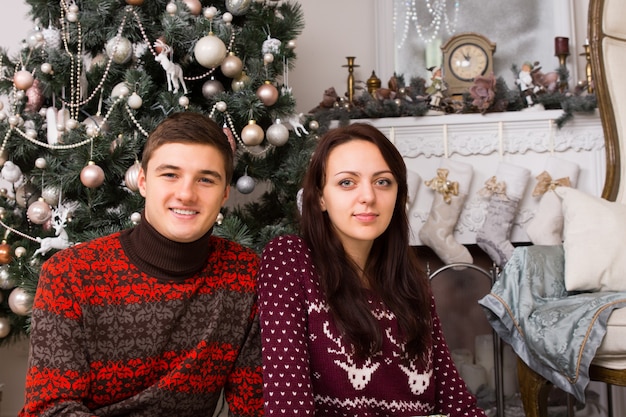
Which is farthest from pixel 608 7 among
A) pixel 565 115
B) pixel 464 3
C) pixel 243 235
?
pixel 243 235

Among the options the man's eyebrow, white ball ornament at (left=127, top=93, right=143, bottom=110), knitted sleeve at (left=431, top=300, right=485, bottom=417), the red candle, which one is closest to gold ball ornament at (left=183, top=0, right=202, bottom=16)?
white ball ornament at (left=127, top=93, right=143, bottom=110)

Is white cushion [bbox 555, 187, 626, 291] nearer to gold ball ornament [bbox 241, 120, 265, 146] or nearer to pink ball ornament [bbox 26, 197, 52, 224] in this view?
gold ball ornament [bbox 241, 120, 265, 146]

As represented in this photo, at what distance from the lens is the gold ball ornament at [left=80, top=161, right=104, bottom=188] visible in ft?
6.65

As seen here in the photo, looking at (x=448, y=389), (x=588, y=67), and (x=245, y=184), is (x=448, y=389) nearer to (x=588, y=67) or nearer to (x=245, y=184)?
(x=245, y=184)

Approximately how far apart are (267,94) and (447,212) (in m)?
1.08

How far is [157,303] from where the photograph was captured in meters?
1.36

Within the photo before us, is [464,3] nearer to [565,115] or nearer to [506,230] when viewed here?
[565,115]

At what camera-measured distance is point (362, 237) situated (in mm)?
1472

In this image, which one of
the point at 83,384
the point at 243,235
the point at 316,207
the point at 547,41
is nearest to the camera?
the point at 83,384

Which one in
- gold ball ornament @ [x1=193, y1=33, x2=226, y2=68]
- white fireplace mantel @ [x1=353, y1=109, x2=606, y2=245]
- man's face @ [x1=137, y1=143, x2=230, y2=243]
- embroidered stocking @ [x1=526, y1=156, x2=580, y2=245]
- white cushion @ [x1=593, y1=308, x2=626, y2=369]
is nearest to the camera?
man's face @ [x1=137, y1=143, x2=230, y2=243]

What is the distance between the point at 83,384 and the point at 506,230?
6.92 feet

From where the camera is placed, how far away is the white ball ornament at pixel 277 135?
231cm

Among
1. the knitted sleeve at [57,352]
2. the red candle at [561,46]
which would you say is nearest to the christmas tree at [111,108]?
the knitted sleeve at [57,352]

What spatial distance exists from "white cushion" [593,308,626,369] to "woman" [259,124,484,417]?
2.17 ft
